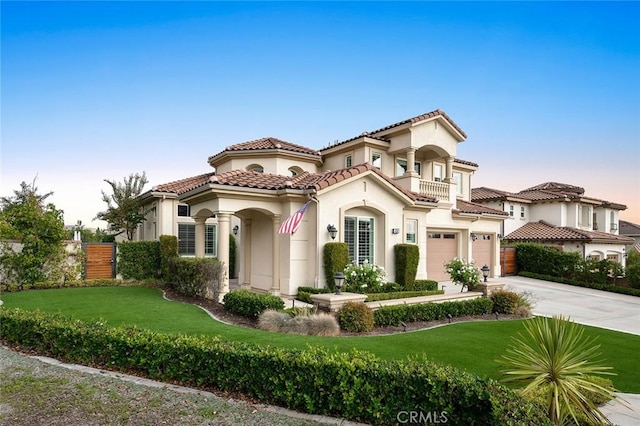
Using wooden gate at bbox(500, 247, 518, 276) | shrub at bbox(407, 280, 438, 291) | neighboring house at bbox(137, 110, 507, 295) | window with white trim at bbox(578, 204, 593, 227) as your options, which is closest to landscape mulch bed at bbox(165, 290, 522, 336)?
neighboring house at bbox(137, 110, 507, 295)

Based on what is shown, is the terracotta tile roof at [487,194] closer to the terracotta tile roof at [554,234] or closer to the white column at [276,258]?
the terracotta tile roof at [554,234]

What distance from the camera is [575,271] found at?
75.8 ft

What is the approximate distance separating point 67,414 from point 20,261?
1415 centimetres

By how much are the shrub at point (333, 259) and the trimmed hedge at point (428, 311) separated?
328 centimetres

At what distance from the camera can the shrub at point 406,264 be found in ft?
53.3

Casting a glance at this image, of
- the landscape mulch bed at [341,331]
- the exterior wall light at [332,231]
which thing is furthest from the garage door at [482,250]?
the exterior wall light at [332,231]

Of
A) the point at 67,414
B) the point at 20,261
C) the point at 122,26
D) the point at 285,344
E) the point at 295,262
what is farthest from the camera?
the point at 20,261

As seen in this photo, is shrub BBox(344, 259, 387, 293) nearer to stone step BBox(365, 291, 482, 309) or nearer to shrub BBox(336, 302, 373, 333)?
stone step BBox(365, 291, 482, 309)

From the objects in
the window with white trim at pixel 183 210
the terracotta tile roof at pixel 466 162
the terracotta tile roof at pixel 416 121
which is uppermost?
the terracotta tile roof at pixel 416 121

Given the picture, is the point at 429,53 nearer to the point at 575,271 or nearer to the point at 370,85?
the point at 370,85

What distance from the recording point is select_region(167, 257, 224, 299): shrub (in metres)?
13.3

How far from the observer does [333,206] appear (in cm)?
1507

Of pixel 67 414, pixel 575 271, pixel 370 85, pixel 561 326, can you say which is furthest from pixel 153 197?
pixel 575 271

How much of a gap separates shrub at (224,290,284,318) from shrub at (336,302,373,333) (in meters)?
1.76
